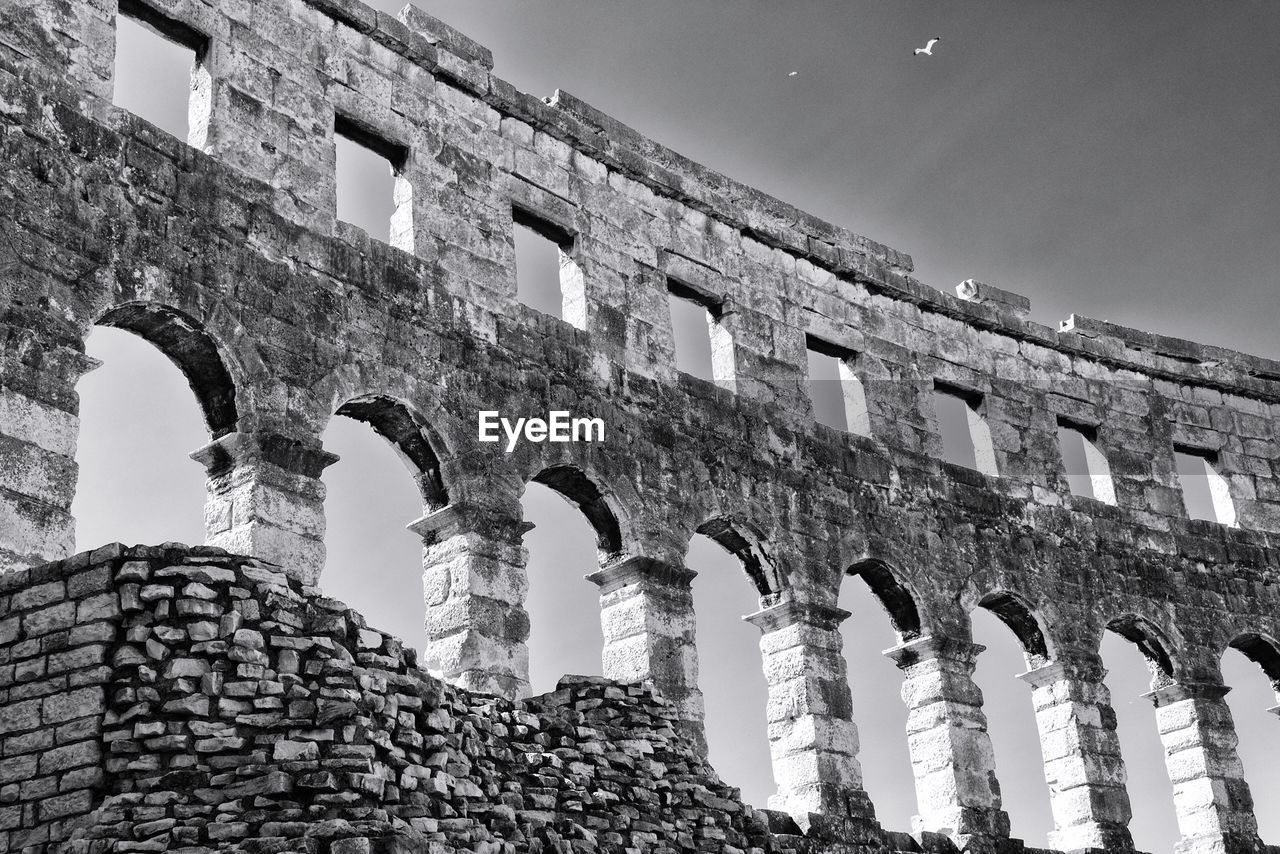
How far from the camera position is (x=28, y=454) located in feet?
29.8

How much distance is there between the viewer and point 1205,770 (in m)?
15.8

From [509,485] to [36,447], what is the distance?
3.70 metres

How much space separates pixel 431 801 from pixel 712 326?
807cm

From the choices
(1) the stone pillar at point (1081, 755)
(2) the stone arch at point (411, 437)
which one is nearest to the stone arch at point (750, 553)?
(2) the stone arch at point (411, 437)

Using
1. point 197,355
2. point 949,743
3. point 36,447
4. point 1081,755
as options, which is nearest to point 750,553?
point 949,743

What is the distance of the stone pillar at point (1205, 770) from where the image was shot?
614 inches

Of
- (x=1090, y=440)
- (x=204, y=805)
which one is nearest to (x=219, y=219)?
A: (x=204, y=805)

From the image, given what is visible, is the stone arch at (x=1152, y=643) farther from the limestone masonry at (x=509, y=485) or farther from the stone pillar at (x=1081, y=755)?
the stone pillar at (x=1081, y=755)

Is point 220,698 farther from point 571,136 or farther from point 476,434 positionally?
point 571,136

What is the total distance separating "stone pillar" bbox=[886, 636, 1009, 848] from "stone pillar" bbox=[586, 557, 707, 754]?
2.71m

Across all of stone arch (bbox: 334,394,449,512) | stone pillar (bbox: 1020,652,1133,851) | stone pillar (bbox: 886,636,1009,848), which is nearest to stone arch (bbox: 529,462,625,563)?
stone arch (bbox: 334,394,449,512)

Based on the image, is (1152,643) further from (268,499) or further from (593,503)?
(268,499)

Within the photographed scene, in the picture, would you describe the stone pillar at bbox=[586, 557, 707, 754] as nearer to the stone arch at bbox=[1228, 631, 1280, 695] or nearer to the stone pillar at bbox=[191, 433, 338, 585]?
the stone pillar at bbox=[191, 433, 338, 585]
